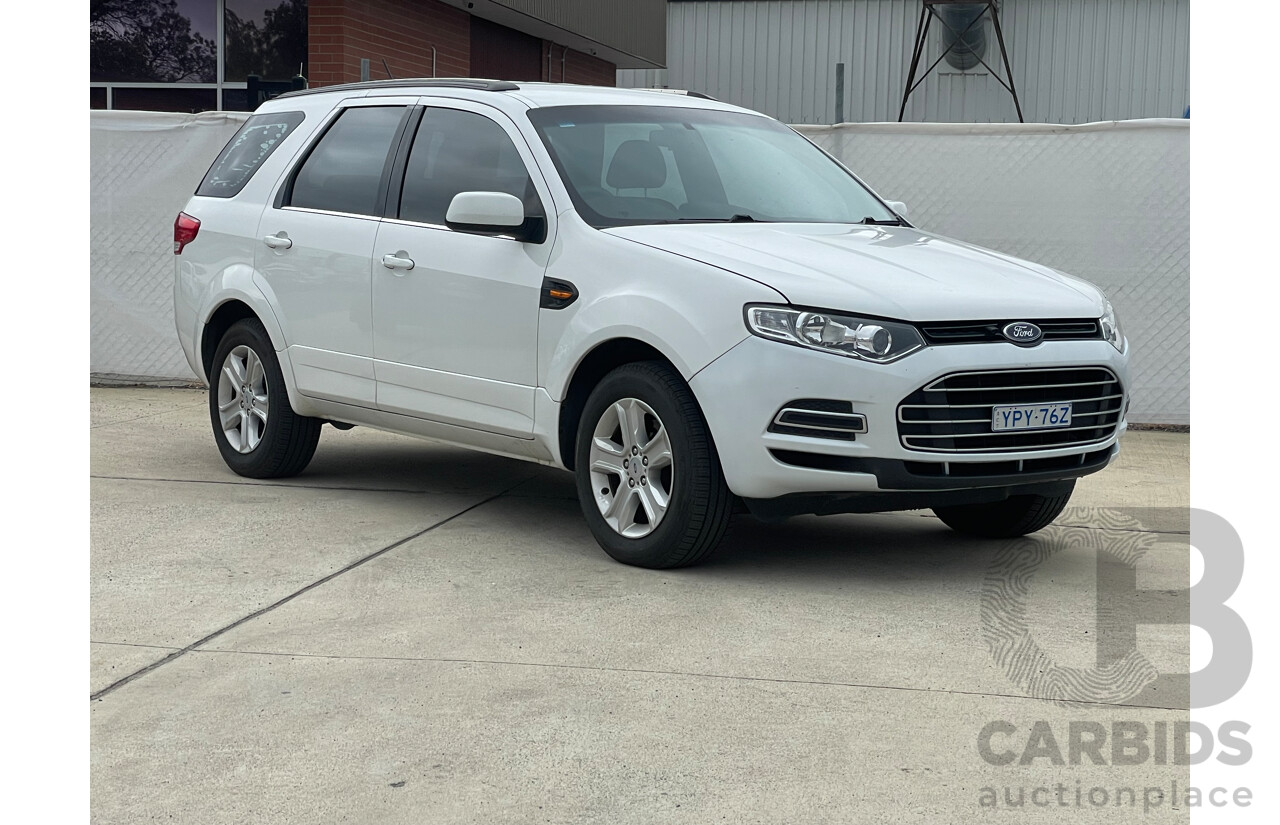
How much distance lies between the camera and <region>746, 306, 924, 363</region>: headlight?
512 centimetres

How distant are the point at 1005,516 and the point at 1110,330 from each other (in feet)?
3.50

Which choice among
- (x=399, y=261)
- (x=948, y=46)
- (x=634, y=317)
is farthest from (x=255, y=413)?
(x=948, y=46)

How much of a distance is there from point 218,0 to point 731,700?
13765mm

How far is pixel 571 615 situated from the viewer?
5.07 m

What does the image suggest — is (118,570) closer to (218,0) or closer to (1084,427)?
(1084,427)

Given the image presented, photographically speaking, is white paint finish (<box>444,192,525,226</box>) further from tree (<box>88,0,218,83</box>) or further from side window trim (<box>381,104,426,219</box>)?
tree (<box>88,0,218,83</box>)

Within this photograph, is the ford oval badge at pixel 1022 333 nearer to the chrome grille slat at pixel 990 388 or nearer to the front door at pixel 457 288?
the chrome grille slat at pixel 990 388

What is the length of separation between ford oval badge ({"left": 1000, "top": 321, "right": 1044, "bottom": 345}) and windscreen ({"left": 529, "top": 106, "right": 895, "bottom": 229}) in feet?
4.25

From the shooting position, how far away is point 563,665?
4484 mm

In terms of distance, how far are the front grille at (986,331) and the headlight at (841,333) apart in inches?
3.4

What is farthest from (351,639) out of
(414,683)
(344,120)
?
(344,120)

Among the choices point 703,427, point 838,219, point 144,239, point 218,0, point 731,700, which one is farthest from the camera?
point 218,0

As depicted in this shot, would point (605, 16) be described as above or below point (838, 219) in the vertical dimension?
above

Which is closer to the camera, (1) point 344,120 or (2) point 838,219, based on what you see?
(2) point 838,219
